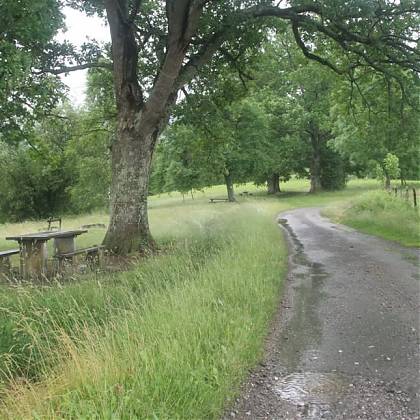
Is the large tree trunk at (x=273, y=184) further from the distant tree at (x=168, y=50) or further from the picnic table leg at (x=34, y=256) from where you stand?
the picnic table leg at (x=34, y=256)

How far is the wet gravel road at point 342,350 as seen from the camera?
4.23m

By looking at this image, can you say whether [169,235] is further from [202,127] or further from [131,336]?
[131,336]

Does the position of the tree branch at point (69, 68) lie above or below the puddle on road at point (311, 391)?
above

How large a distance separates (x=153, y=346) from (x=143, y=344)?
0.10 m

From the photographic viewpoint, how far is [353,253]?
42.0 feet

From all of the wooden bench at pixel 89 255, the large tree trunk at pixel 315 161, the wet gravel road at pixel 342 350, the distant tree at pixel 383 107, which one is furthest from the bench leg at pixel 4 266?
the large tree trunk at pixel 315 161

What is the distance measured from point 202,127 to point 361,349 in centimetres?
1309

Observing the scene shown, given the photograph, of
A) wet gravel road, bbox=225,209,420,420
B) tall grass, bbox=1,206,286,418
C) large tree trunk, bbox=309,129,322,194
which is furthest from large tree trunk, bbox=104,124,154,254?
large tree trunk, bbox=309,129,322,194

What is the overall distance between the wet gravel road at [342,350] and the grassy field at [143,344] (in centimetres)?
31

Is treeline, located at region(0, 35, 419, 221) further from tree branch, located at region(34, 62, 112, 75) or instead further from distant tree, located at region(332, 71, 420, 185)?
tree branch, located at region(34, 62, 112, 75)

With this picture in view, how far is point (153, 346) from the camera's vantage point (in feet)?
14.7

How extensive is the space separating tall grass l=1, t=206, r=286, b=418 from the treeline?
9.91 metres

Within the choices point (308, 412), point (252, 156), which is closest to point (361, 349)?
point (308, 412)

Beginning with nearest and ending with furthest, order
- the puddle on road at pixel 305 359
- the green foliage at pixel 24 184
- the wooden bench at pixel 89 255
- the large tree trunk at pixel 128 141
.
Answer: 1. the puddle on road at pixel 305 359
2. the wooden bench at pixel 89 255
3. the large tree trunk at pixel 128 141
4. the green foliage at pixel 24 184
